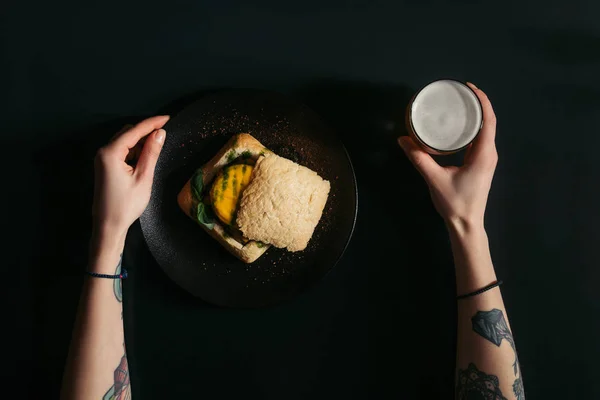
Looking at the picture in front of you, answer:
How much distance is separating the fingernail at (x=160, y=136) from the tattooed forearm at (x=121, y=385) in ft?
2.26

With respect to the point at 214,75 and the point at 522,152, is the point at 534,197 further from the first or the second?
the point at 214,75

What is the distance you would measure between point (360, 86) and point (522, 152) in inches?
24.4

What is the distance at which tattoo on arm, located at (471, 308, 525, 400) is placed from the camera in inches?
63.8

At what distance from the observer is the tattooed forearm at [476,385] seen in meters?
1.58

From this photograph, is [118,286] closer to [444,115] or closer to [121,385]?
[121,385]

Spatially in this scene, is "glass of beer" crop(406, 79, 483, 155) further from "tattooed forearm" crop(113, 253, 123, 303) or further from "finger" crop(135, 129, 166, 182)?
"tattooed forearm" crop(113, 253, 123, 303)

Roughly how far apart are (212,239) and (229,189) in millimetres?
208

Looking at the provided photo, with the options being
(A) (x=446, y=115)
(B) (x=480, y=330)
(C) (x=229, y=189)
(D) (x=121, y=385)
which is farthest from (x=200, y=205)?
(B) (x=480, y=330)

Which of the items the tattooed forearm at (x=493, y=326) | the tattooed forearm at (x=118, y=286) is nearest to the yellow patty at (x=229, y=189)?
the tattooed forearm at (x=118, y=286)

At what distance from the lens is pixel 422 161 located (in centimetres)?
164

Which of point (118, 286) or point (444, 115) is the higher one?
point (444, 115)

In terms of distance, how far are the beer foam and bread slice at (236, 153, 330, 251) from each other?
38 centimetres

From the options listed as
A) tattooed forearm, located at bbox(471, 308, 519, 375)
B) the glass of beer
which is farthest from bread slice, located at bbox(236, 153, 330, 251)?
tattooed forearm, located at bbox(471, 308, 519, 375)

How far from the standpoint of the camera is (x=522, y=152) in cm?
183
